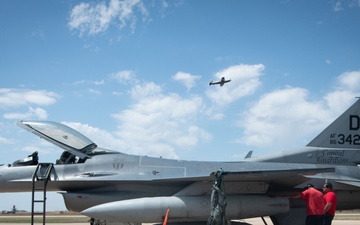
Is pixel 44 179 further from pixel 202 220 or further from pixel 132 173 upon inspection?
pixel 202 220

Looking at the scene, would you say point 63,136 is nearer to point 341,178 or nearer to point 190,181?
point 190,181

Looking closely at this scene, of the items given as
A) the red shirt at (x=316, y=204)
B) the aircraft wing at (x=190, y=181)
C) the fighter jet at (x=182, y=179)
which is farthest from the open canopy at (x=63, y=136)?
the red shirt at (x=316, y=204)

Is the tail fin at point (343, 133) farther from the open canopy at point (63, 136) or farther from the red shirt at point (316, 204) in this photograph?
the open canopy at point (63, 136)

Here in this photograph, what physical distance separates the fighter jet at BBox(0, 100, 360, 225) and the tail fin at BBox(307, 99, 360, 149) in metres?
0.03

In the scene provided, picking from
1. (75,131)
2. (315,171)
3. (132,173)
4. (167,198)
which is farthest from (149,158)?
(315,171)

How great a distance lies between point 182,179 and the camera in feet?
31.0

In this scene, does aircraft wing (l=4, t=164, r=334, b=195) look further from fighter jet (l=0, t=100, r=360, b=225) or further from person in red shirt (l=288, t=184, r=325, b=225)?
person in red shirt (l=288, t=184, r=325, b=225)

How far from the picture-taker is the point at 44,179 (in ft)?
33.0

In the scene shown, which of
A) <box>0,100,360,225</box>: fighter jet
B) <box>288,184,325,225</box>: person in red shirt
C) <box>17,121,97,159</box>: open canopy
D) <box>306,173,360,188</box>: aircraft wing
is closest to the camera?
<box>288,184,325,225</box>: person in red shirt

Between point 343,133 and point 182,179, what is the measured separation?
4797mm

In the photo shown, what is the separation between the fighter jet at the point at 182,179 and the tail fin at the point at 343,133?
0.03 m

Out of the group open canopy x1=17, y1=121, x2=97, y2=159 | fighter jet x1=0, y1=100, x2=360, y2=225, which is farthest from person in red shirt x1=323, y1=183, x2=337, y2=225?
open canopy x1=17, y1=121, x2=97, y2=159

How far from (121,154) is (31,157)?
7.75 feet

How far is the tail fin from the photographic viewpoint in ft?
36.2
